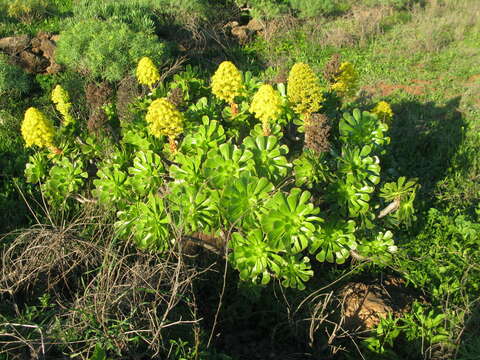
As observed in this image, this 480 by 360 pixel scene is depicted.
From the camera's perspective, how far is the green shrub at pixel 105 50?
5.76m

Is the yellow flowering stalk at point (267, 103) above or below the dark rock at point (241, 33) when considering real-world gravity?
above

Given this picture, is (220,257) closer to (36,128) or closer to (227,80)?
(227,80)

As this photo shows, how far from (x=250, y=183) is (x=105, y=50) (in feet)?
14.7

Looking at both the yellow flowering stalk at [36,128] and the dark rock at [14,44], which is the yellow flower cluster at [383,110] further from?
the dark rock at [14,44]

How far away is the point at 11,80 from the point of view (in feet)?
17.8

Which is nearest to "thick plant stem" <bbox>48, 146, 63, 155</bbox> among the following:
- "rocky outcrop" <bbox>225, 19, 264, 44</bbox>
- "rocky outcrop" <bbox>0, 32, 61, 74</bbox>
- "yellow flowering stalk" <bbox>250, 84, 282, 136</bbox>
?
"yellow flowering stalk" <bbox>250, 84, 282, 136</bbox>

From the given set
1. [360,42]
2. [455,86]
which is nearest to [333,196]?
[455,86]

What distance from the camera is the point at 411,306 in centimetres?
266

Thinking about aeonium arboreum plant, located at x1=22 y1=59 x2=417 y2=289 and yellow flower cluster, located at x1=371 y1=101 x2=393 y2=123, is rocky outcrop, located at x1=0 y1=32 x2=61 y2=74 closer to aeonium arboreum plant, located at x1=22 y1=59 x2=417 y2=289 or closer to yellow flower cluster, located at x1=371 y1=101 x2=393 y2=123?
aeonium arboreum plant, located at x1=22 y1=59 x2=417 y2=289

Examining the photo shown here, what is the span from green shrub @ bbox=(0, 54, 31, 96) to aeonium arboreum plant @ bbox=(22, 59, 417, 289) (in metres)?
2.82

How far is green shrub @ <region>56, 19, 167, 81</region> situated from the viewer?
5758 millimetres

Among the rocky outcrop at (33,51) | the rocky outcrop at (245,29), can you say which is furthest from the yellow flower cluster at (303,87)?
the rocky outcrop at (245,29)

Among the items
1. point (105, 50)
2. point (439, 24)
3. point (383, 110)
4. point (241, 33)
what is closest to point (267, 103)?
point (383, 110)

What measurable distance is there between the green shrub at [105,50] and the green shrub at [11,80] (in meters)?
0.64
